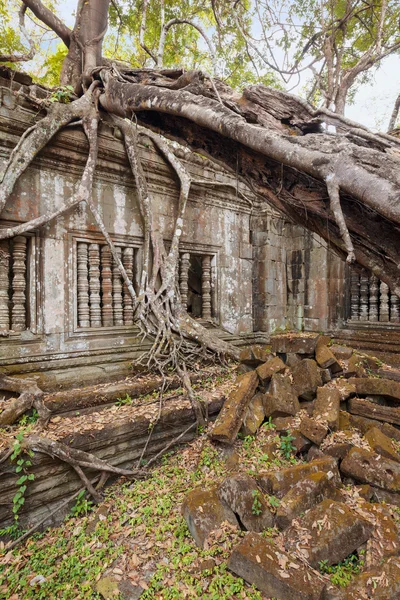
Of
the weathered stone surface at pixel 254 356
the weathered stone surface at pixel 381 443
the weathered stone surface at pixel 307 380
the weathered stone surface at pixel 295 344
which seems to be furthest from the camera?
the weathered stone surface at pixel 254 356

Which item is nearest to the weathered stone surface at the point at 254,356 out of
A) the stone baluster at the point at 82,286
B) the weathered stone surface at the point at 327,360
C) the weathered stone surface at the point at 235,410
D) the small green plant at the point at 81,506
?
the weathered stone surface at the point at 235,410

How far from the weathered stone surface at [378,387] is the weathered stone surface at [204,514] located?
193cm

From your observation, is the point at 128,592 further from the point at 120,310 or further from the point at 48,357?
the point at 120,310

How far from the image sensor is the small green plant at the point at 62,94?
4.16m

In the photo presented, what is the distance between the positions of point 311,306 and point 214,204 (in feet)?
8.94

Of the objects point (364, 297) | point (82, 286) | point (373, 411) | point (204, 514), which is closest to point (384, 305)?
point (364, 297)

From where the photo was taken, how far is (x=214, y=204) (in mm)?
5570

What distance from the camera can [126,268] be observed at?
4.50 metres

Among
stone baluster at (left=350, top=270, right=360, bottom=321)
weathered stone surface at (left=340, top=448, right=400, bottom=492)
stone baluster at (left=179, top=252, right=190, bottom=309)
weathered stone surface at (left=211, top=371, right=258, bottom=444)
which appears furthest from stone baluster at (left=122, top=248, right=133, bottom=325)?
stone baluster at (left=350, top=270, right=360, bottom=321)

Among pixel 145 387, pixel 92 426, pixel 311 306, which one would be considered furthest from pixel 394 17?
pixel 92 426

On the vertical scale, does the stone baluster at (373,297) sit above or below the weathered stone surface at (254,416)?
above

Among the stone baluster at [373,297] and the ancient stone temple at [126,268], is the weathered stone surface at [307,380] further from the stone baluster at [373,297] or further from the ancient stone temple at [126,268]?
the stone baluster at [373,297]

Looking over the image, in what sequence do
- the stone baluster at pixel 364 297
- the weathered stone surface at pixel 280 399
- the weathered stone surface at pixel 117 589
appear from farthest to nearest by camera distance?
the stone baluster at pixel 364 297, the weathered stone surface at pixel 280 399, the weathered stone surface at pixel 117 589

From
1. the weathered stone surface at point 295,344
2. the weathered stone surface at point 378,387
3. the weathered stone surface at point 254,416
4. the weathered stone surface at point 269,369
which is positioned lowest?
the weathered stone surface at point 254,416
